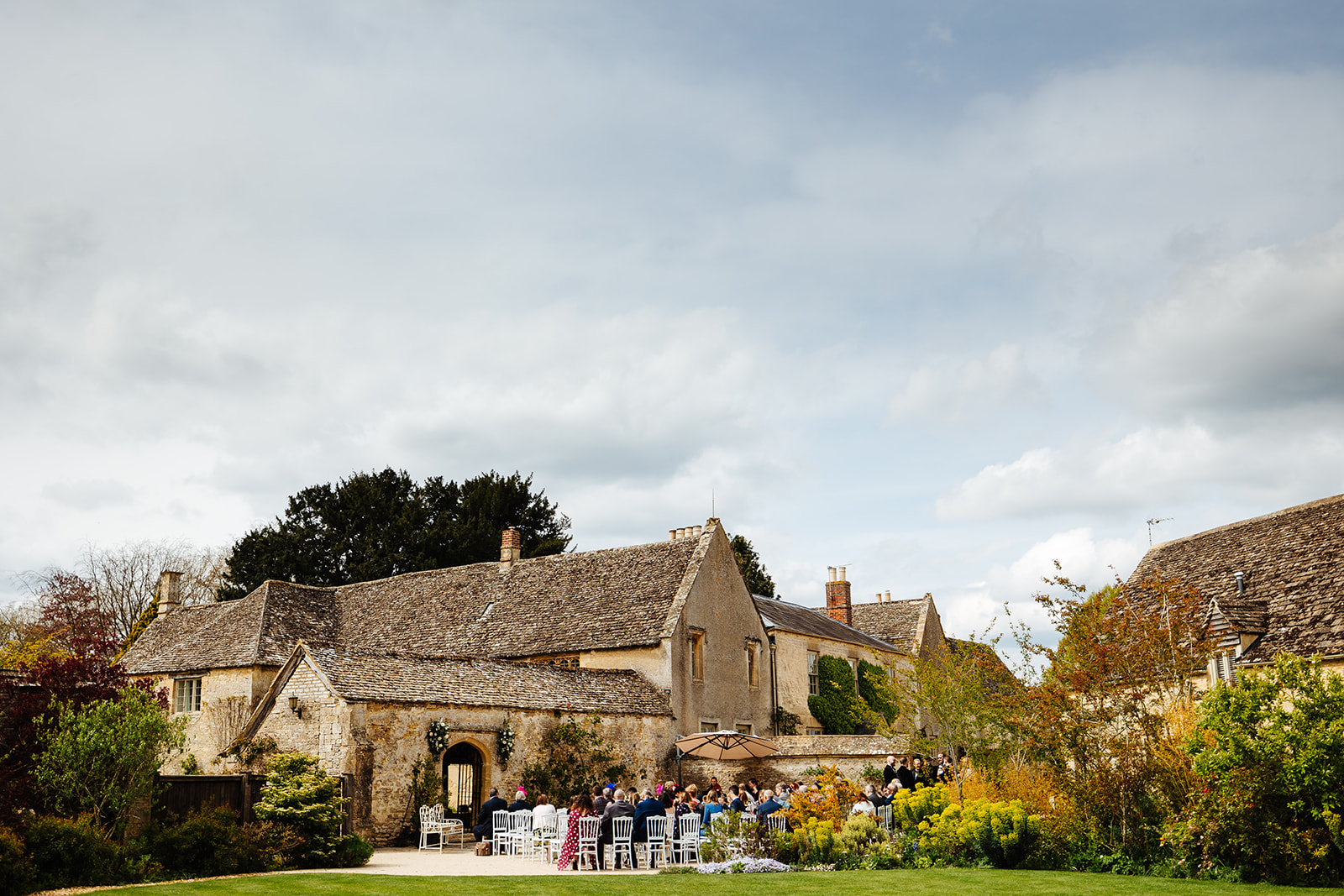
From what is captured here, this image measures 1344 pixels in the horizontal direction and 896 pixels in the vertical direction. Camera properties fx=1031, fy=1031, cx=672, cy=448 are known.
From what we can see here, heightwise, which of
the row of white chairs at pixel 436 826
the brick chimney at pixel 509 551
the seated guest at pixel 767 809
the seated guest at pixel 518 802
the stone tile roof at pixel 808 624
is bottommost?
the row of white chairs at pixel 436 826

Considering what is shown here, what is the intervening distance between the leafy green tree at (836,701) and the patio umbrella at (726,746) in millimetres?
10479

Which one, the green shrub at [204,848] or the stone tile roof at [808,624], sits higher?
the stone tile roof at [808,624]

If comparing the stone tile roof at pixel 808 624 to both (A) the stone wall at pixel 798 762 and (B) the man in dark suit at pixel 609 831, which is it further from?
(B) the man in dark suit at pixel 609 831

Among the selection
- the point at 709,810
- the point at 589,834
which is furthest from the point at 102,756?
the point at 709,810

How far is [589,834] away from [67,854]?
26.3 feet

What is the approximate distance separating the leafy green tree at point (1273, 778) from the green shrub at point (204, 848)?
557 inches

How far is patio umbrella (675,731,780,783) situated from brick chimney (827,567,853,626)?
755 inches

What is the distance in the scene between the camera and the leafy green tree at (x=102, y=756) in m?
15.4

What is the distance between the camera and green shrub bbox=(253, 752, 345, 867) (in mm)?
17594

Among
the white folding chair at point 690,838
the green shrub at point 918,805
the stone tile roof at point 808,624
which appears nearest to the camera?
the green shrub at point 918,805

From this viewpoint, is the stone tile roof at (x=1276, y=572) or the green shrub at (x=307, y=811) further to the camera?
the stone tile roof at (x=1276, y=572)

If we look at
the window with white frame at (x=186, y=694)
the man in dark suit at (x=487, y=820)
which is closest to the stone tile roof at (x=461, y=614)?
the window with white frame at (x=186, y=694)

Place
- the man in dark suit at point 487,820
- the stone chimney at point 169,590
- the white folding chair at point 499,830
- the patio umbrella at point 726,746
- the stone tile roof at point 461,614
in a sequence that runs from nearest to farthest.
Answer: the white folding chair at point 499,830 < the man in dark suit at point 487,820 < the patio umbrella at point 726,746 < the stone tile roof at point 461,614 < the stone chimney at point 169,590

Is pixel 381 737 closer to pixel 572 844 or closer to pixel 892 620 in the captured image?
pixel 572 844
